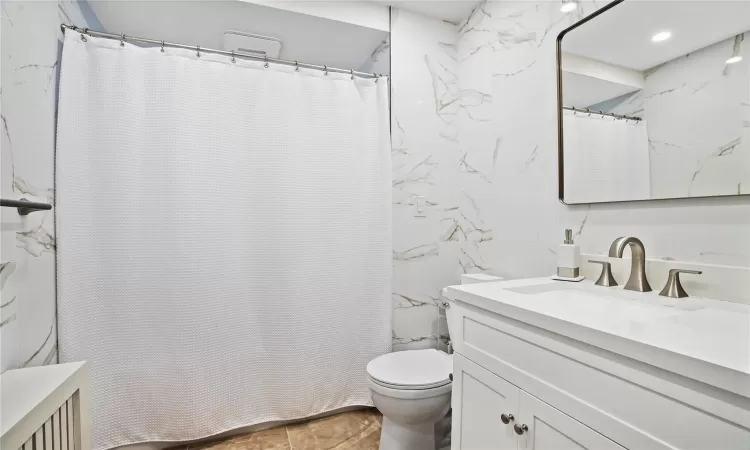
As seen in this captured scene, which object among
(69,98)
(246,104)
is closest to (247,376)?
(246,104)

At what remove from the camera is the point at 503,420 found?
960 mm

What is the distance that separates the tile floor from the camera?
1.73 m

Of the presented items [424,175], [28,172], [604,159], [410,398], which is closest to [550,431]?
[410,398]

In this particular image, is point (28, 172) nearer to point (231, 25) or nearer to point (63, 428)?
point (63, 428)

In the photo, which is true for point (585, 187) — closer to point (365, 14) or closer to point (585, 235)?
point (585, 235)

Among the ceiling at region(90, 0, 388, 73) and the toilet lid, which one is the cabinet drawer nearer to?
the toilet lid

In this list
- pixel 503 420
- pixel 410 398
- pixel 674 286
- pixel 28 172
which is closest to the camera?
pixel 503 420

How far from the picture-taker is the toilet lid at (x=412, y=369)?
1.50 meters

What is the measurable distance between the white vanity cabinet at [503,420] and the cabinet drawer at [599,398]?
0.02 m

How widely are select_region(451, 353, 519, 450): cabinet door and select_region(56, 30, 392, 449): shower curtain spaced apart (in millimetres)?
893

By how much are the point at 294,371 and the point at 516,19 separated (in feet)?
7.04

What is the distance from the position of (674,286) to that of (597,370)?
1.82ft

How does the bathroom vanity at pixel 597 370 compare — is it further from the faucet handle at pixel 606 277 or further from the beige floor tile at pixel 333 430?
the beige floor tile at pixel 333 430

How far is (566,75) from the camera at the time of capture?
59.4 inches
